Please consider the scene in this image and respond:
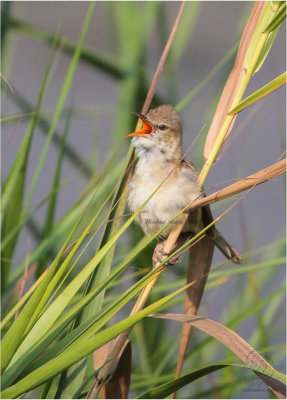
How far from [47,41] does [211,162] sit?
103 cm

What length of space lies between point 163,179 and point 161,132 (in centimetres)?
17

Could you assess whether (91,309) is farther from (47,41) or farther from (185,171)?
(47,41)

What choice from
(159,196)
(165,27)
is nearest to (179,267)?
(159,196)

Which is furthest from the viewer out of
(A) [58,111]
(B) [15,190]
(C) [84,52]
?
(C) [84,52]

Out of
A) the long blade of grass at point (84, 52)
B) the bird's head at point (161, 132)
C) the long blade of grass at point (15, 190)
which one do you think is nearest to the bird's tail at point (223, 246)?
the bird's head at point (161, 132)

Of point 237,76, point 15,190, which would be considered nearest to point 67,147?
point 15,190

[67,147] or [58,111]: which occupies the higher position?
[67,147]

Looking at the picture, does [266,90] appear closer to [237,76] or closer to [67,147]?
[237,76]

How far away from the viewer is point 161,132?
184 centimetres

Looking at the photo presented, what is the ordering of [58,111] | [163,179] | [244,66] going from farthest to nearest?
1. [163,179]
2. [58,111]
3. [244,66]

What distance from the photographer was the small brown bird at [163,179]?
5.58 feet

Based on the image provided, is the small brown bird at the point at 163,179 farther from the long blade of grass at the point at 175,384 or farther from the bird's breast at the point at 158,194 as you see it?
the long blade of grass at the point at 175,384

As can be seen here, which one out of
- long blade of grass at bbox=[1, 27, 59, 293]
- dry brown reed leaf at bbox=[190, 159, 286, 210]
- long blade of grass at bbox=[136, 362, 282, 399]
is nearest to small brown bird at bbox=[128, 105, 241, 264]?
long blade of grass at bbox=[1, 27, 59, 293]

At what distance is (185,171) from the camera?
5.75 ft
